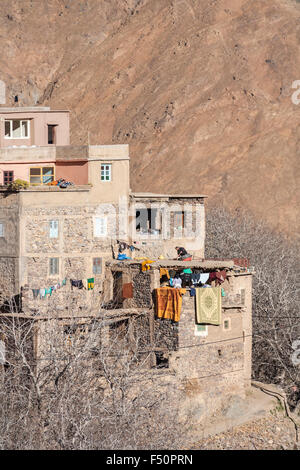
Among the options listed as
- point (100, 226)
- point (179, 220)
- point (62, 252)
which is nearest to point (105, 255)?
point (100, 226)

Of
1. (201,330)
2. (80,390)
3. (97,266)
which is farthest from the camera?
(97,266)

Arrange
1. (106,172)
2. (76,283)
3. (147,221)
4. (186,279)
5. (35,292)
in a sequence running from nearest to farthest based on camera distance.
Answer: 1. (186,279)
2. (35,292)
3. (76,283)
4. (106,172)
5. (147,221)

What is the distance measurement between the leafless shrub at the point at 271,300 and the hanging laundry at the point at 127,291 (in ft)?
23.0

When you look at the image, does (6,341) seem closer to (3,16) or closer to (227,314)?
(227,314)

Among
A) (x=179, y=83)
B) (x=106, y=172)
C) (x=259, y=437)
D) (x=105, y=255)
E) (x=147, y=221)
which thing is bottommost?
(x=259, y=437)

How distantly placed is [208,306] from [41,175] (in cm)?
1054

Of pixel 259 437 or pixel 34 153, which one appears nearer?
pixel 259 437

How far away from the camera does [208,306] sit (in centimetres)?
2958

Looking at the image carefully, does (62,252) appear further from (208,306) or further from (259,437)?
(259,437)

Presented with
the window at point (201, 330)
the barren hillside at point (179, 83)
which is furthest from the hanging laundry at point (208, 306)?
the barren hillside at point (179, 83)

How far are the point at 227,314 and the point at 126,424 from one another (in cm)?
800

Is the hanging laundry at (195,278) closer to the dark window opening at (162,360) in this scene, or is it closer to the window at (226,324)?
the window at (226,324)

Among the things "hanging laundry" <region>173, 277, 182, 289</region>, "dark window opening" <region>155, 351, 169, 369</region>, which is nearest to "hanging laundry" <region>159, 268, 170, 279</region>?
"hanging laundry" <region>173, 277, 182, 289</region>
